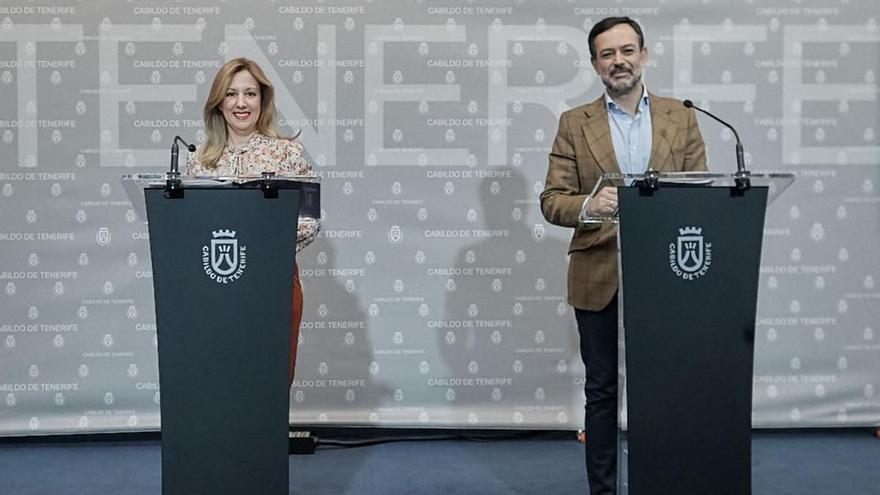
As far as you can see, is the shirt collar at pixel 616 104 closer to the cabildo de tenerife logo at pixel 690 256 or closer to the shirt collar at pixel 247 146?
the cabildo de tenerife logo at pixel 690 256

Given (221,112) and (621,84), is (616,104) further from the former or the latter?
(221,112)

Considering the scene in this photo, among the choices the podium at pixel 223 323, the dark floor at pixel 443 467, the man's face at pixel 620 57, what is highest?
the man's face at pixel 620 57

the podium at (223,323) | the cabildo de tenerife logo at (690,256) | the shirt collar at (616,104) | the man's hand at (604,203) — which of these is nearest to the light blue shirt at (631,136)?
the shirt collar at (616,104)

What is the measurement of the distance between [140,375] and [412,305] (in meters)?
1.33

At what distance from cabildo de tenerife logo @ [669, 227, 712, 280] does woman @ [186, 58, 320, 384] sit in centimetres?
142

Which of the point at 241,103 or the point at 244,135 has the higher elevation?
the point at 241,103

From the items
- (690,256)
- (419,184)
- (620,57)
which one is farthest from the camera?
(419,184)

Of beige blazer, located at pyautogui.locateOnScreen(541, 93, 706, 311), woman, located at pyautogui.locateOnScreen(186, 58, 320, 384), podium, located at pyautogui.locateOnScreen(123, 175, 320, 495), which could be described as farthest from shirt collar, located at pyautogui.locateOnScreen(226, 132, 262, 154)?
beige blazer, located at pyautogui.locateOnScreen(541, 93, 706, 311)

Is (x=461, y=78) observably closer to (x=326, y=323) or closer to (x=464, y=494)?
(x=326, y=323)

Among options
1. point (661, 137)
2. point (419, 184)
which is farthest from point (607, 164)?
point (419, 184)

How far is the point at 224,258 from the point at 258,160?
93 cm

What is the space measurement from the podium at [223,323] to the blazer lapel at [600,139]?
994mm

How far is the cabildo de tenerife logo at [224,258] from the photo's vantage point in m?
2.54

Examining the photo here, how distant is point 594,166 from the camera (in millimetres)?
3078
